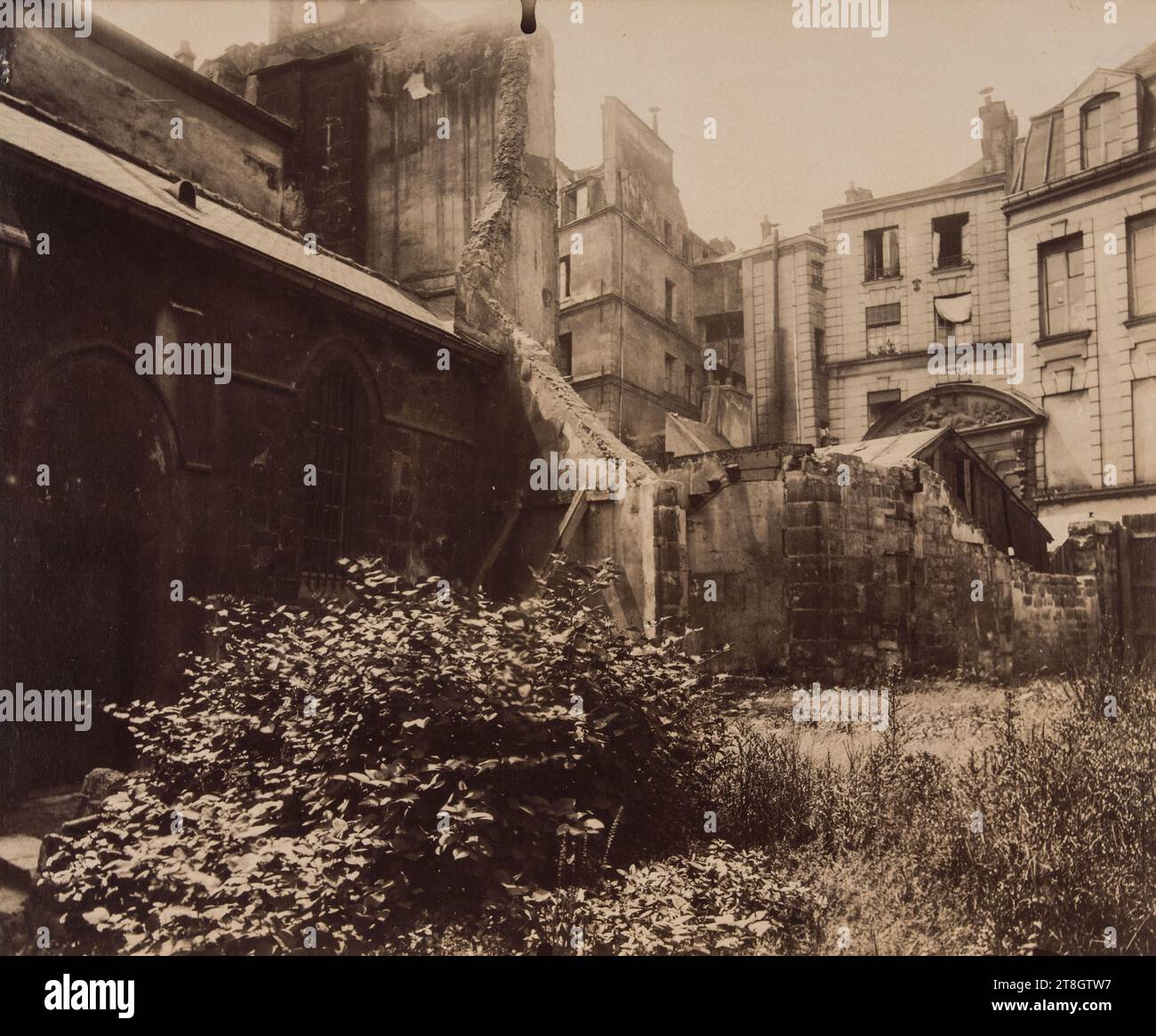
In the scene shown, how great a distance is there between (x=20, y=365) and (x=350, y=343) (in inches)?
150

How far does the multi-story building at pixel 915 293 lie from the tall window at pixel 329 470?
20.4 m

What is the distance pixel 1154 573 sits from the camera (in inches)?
739

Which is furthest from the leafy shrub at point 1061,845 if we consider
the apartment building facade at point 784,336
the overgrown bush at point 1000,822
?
the apartment building facade at point 784,336

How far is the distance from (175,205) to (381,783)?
612cm

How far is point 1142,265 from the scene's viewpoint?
67.3ft

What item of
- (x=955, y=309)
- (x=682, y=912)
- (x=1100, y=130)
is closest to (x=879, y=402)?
(x=955, y=309)

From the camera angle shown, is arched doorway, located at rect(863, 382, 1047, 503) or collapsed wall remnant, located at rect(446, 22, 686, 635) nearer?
collapsed wall remnant, located at rect(446, 22, 686, 635)

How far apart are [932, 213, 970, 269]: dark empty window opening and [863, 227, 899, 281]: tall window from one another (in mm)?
1174

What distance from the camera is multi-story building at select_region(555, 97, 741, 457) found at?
102ft

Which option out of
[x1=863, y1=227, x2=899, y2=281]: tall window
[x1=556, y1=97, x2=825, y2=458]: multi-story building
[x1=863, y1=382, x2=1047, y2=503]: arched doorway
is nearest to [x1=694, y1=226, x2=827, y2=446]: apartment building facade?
[x1=556, y1=97, x2=825, y2=458]: multi-story building

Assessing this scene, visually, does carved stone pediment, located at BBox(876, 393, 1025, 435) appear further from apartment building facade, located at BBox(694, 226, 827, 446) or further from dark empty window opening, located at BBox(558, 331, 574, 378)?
dark empty window opening, located at BBox(558, 331, 574, 378)

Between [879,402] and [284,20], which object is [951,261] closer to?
[879,402]

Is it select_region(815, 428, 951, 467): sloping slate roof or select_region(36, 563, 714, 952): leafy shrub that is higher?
select_region(815, 428, 951, 467): sloping slate roof
